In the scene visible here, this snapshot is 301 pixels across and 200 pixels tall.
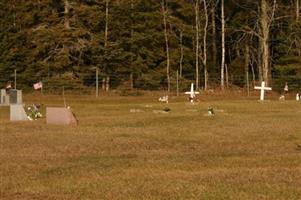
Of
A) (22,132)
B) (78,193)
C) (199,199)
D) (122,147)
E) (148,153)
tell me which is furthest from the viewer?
(22,132)

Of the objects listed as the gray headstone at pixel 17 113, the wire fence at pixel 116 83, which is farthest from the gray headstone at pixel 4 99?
the gray headstone at pixel 17 113

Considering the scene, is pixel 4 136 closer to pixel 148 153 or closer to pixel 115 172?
pixel 148 153

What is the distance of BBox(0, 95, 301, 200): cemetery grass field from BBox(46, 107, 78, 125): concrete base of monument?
61 cm

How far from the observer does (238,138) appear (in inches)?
696

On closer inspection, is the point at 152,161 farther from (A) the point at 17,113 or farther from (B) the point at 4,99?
(B) the point at 4,99

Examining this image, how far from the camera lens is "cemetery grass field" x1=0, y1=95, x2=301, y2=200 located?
971cm

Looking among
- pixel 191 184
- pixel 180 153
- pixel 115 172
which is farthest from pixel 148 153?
pixel 191 184

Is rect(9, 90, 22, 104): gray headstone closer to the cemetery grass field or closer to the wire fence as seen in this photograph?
the cemetery grass field

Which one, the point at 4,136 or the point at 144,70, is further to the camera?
the point at 144,70

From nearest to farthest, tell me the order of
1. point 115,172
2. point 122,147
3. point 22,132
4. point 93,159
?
point 115,172 < point 93,159 < point 122,147 < point 22,132

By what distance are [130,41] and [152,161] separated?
43.8 metres

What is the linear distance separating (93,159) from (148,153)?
1523 millimetres

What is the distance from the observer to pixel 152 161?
1309 cm

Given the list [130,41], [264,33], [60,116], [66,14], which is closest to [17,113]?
[60,116]
